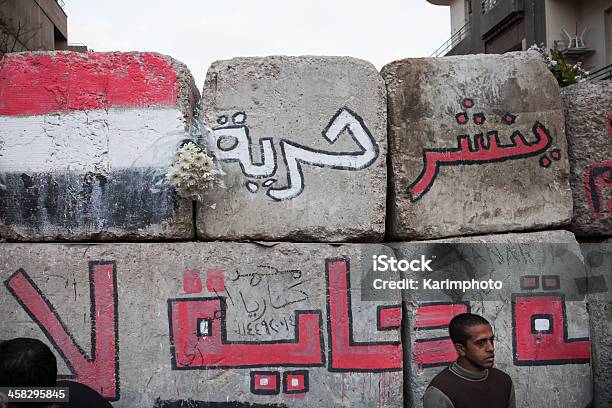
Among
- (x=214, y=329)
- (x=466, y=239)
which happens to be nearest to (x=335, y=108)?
(x=466, y=239)

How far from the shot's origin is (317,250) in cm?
338

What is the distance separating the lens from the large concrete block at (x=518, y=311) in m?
3.42

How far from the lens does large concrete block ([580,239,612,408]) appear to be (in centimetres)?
365

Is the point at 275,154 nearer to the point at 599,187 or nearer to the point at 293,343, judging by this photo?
the point at 293,343

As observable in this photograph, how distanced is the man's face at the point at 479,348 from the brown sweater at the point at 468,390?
5 cm

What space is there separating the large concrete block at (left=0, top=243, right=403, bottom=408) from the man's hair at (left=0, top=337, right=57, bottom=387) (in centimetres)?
121

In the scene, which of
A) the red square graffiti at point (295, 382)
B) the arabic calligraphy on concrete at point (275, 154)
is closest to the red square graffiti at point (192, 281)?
the arabic calligraphy on concrete at point (275, 154)

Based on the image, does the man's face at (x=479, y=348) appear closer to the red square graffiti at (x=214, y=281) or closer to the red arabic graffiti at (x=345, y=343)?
the red arabic graffiti at (x=345, y=343)

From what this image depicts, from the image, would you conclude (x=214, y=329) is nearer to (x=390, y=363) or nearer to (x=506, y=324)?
(x=390, y=363)

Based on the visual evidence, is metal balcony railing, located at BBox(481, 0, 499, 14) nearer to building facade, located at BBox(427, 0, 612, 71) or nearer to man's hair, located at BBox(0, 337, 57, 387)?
building facade, located at BBox(427, 0, 612, 71)

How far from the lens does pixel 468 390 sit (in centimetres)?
254

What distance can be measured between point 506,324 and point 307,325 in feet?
3.93

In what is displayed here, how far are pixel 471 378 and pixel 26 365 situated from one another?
→ 1813 millimetres

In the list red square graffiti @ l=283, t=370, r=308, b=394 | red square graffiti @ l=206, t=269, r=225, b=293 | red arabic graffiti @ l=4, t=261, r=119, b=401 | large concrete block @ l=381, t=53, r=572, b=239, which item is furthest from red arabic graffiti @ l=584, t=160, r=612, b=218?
red arabic graffiti @ l=4, t=261, r=119, b=401
